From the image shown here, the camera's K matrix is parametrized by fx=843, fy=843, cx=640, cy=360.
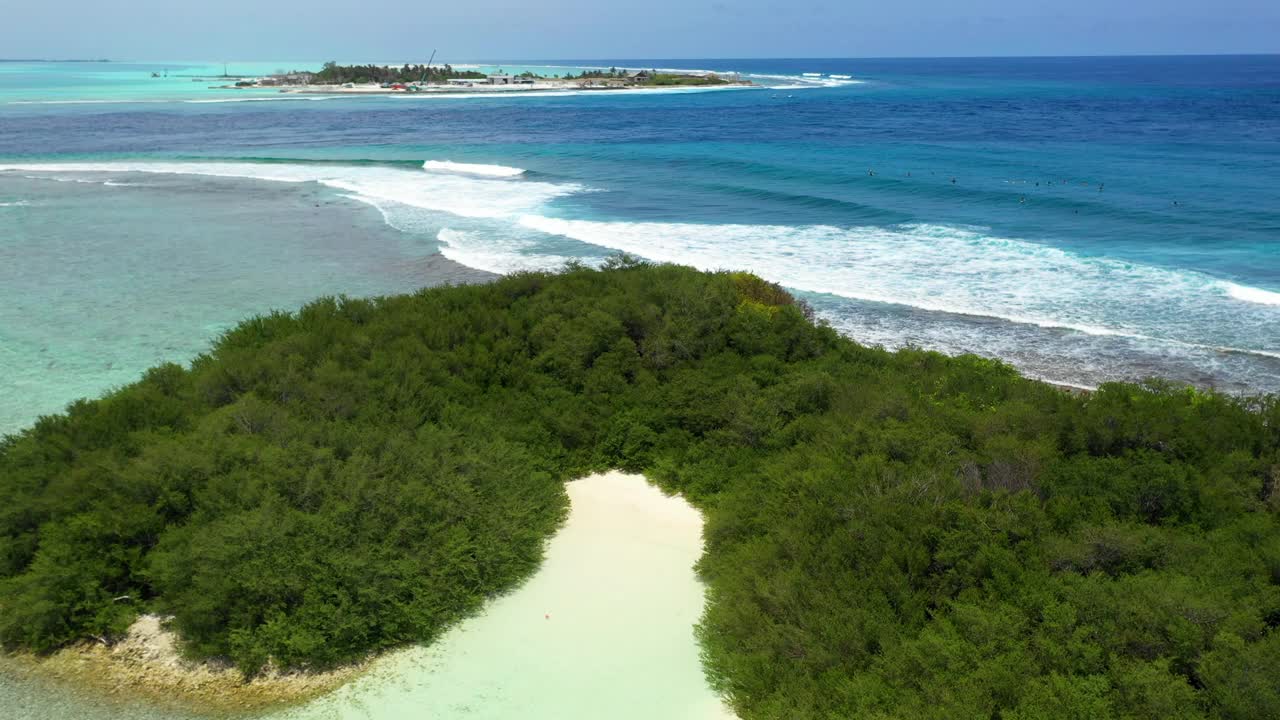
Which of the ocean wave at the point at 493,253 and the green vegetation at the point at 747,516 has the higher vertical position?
the ocean wave at the point at 493,253

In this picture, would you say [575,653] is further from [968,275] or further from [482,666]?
[968,275]

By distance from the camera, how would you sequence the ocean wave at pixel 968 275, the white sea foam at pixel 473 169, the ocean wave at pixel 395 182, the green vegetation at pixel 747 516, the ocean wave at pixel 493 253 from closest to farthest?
the green vegetation at pixel 747 516 < the ocean wave at pixel 968 275 < the ocean wave at pixel 493 253 < the ocean wave at pixel 395 182 < the white sea foam at pixel 473 169

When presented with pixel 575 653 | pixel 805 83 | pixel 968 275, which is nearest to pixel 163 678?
pixel 575 653

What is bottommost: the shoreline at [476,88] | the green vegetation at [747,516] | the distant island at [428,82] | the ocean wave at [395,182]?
the green vegetation at [747,516]

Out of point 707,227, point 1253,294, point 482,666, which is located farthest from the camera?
point 707,227

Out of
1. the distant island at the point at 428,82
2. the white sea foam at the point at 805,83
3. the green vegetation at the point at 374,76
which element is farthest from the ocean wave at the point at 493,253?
the green vegetation at the point at 374,76

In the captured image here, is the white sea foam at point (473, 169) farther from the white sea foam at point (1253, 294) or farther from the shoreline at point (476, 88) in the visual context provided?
the shoreline at point (476, 88)

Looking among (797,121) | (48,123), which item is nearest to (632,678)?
(797,121)
